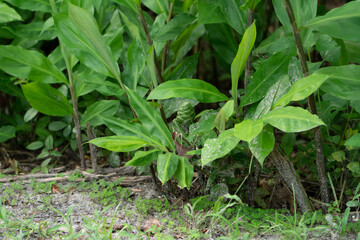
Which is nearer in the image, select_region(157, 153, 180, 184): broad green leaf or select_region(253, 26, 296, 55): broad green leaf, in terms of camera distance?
select_region(157, 153, 180, 184): broad green leaf

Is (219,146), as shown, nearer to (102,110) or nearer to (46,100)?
(102,110)

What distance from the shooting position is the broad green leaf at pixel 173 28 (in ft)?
6.11

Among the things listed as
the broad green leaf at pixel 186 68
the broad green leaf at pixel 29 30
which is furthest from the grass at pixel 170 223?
the broad green leaf at pixel 29 30

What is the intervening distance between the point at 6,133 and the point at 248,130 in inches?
60.2

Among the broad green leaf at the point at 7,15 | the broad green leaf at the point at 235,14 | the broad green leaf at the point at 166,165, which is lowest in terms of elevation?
the broad green leaf at the point at 166,165

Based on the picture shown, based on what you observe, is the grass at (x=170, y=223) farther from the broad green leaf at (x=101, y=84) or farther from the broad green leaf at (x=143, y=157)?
the broad green leaf at (x=101, y=84)

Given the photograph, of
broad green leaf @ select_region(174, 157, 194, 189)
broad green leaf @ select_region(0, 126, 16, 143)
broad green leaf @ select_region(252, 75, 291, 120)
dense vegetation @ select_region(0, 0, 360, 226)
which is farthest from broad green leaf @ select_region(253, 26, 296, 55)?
broad green leaf @ select_region(0, 126, 16, 143)

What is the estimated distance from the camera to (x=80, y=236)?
59.9 inches

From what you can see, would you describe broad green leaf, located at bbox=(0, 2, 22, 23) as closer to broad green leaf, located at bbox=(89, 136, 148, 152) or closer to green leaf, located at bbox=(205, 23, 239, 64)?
broad green leaf, located at bbox=(89, 136, 148, 152)

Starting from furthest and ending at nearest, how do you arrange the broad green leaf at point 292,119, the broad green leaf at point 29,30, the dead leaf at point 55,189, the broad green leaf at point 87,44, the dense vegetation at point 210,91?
the broad green leaf at point 29,30, the dead leaf at point 55,189, the broad green leaf at point 87,44, the dense vegetation at point 210,91, the broad green leaf at point 292,119

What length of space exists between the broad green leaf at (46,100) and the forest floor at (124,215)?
32 cm

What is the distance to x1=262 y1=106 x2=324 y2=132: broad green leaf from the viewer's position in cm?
127

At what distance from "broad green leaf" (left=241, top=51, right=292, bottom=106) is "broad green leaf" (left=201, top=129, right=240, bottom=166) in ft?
0.88

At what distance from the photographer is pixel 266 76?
1653 millimetres
